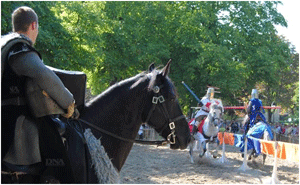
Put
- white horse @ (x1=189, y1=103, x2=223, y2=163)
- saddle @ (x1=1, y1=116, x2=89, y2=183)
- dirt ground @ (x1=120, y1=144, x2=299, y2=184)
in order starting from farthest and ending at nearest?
white horse @ (x1=189, y1=103, x2=223, y2=163) < dirt ground @ (x1=120, y1=144, x2=299, y2=184) < saddle @ (x1=1, y1=116, x2=89, y2=183)

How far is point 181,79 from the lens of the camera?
2742 centimetres

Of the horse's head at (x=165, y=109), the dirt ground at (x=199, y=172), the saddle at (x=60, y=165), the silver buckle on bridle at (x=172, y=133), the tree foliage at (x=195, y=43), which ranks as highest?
the tree foliage at (x=195, y=43)

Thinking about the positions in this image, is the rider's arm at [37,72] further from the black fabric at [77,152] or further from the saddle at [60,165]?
the black fabric at [77,152]

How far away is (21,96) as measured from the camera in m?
2.99

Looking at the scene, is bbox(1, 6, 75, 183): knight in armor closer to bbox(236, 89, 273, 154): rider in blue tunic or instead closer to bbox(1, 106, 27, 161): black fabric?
bbox(1, 106, 27, 161): black fabric

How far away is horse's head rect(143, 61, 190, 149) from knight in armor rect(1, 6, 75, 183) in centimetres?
110

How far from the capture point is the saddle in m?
3.03

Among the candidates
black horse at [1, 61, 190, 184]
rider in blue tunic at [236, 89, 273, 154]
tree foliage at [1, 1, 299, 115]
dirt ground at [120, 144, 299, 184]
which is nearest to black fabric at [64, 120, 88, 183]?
black horse at [1, 61, 190, 184]

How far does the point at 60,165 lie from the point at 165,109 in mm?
1252

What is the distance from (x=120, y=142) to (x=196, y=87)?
24.2 metres

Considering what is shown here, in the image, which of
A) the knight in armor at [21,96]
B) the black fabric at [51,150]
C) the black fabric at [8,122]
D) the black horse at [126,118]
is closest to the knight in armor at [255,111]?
the black horse at [126,118]

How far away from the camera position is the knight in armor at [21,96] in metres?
2.91

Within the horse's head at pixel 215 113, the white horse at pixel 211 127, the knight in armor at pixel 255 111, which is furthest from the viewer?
the white horse at pixel 211 127

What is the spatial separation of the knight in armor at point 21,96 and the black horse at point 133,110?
89 centimetres
